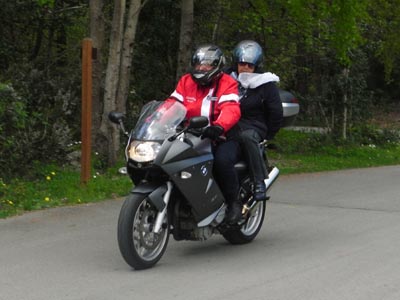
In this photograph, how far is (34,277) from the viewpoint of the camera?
641cm

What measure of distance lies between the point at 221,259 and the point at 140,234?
0.97 m

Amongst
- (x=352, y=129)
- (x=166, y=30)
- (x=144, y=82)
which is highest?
(x=166, y=30)

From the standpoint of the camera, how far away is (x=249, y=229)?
7883 mm

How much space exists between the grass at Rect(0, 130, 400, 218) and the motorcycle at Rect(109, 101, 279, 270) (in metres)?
2.85

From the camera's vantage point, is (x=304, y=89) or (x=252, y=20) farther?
→ (x=304, y=89)

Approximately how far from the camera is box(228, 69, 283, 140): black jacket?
24.6 ft

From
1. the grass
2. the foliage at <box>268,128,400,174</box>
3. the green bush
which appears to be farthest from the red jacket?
the foliage at <box>268,128,400,174</box>

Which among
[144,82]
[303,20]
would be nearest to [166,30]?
[144,82]

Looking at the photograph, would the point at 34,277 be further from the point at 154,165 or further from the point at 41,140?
the point at 41,140

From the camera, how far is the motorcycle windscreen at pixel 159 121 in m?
6.54

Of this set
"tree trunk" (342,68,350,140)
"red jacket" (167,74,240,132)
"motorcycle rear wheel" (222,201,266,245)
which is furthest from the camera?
"tree trunk" (342,68,350,140)

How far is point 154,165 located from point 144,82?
10.2m

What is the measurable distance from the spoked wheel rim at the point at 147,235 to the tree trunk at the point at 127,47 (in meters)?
6.38

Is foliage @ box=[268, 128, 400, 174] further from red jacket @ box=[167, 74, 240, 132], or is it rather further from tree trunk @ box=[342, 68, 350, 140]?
red jacket @ box=[167, 74, 240, 132]
